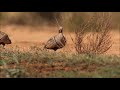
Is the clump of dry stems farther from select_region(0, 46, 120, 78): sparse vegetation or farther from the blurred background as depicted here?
the blurred background

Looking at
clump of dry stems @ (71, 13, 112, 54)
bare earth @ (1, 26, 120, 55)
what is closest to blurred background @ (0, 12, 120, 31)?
bare earth @ (1, 26, 120, 55)

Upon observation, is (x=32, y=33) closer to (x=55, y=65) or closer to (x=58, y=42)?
(x=58, y=42)

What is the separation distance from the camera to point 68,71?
10.1 meters

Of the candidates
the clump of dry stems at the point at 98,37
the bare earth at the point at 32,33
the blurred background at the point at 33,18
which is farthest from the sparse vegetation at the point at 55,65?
the blurred background at the point at 33,18

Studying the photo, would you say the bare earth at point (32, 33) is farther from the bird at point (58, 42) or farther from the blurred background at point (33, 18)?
the bird at point (58, 42)

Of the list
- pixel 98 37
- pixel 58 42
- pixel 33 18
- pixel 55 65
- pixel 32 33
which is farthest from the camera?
pixel 33 18

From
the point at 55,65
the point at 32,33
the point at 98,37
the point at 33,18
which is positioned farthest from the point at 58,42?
the point at 33,18

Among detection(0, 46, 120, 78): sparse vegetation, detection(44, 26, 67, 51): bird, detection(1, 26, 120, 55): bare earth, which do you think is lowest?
detection(0, 46, 120, 78): sparse vegetation

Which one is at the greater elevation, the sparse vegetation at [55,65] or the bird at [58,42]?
the bird at [58,42]

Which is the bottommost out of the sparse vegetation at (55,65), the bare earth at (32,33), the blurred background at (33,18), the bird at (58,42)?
the sparse vegetation at (55,65)

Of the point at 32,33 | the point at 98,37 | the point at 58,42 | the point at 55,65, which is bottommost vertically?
the point at 55,65
